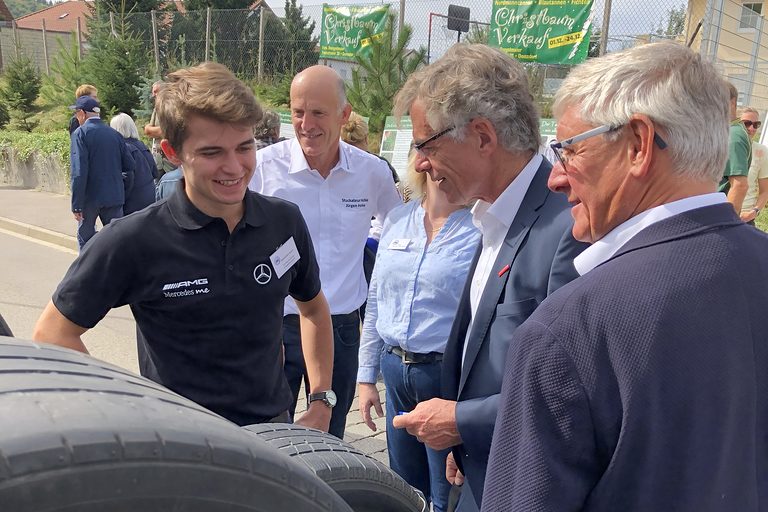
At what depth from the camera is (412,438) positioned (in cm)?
266

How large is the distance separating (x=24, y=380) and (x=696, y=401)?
38.3 inches

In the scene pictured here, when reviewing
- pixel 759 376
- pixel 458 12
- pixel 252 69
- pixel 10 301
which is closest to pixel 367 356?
pixel 759 376

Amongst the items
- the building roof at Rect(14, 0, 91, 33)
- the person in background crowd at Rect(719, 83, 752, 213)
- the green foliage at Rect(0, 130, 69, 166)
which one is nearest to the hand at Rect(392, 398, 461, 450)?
the person in background crowd at Rect(719, 83, 752, 213)

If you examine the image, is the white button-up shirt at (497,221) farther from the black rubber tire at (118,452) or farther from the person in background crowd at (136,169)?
the person in background crowd at (136,169)

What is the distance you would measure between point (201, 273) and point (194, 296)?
0.07 metres

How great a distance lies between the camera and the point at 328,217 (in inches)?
128

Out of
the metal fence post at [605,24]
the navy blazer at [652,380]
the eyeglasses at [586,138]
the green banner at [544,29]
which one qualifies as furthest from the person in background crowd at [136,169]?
the navy blazer at [652,380]

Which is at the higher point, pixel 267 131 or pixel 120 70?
pixel 267 131

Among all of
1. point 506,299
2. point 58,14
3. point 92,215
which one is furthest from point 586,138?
point 58,14

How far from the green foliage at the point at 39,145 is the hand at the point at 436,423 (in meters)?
13.1

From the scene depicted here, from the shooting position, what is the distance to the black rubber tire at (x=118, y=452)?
2.59 feet

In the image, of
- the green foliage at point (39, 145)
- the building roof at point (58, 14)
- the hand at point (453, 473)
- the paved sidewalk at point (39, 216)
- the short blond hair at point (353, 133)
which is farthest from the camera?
the building roof at point (58, 14)

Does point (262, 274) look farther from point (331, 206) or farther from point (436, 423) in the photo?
point (331, 206)

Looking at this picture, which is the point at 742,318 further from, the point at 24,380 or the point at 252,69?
the point at 252,69
